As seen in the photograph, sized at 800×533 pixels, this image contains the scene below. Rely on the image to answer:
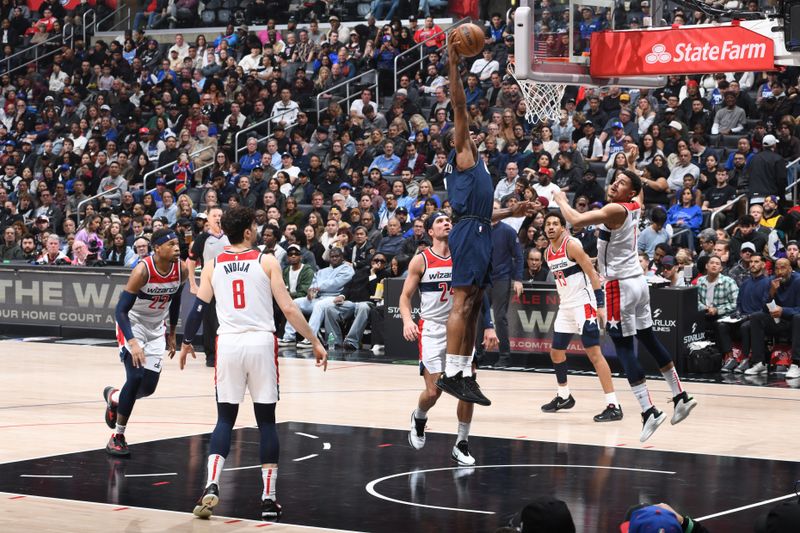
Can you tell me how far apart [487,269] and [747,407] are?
485 cm

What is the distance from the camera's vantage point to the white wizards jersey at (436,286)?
10242 mm

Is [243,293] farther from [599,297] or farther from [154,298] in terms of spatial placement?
[599,297]

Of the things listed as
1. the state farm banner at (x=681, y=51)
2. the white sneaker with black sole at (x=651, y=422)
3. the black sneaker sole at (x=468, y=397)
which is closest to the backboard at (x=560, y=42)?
the state farm banner at (x=681, y=51)

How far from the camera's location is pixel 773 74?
758 inches

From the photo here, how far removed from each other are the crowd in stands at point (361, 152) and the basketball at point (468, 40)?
4411mm

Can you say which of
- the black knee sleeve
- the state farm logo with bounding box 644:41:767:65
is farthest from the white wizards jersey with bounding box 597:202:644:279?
the black knee sleeve

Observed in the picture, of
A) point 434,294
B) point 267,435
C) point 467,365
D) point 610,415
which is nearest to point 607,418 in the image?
point 610,415

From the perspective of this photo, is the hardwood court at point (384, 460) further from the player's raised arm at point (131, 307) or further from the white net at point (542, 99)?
the white net at point (542, 99)

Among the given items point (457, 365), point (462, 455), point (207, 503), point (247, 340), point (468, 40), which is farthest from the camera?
point (462, 455)

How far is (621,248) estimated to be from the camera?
35.5 feet

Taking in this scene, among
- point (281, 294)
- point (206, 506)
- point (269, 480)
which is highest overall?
point (281, 294)

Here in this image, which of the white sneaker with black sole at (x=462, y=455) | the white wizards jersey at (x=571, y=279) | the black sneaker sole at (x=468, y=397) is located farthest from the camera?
the white wizards jersey at (x=571, y=279)

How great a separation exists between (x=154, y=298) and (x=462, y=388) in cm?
274

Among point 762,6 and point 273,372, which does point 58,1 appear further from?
point 273,372
